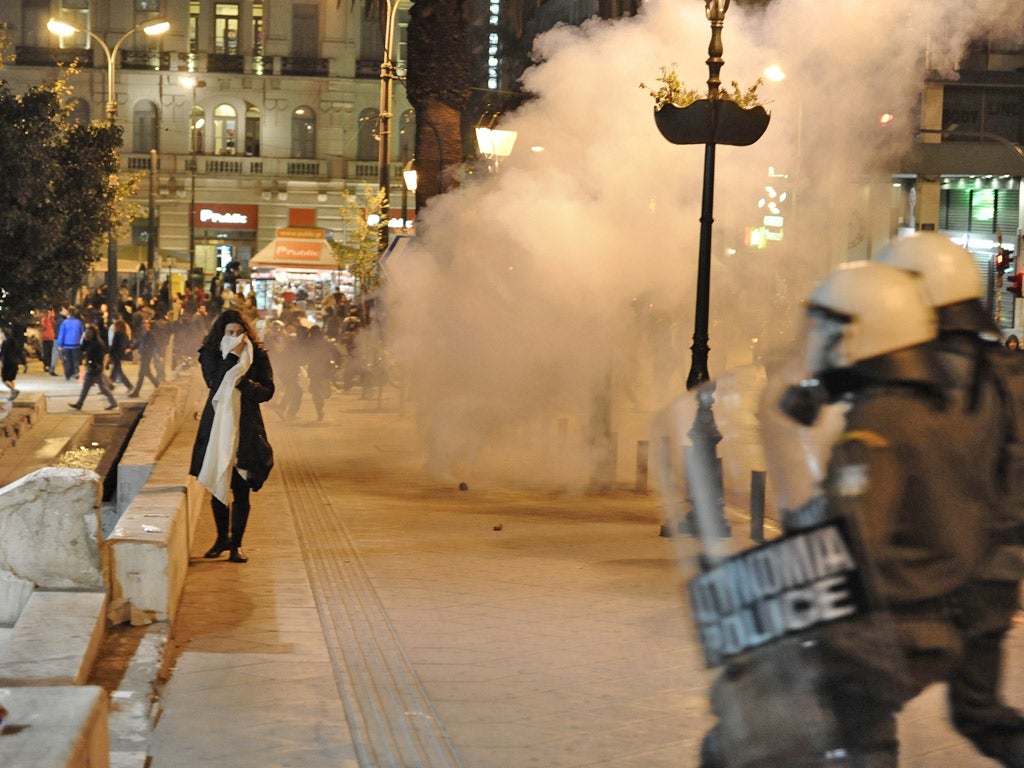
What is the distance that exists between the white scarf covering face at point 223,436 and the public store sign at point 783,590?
5467mm

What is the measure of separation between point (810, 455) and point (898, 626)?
1.41ft

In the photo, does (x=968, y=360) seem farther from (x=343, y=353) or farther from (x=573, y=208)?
(x=343, y=353)

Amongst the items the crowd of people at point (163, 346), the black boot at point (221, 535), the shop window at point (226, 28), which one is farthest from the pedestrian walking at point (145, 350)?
the shop window at point (226, 28)

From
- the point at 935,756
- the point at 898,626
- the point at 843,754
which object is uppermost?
the point at 898,626

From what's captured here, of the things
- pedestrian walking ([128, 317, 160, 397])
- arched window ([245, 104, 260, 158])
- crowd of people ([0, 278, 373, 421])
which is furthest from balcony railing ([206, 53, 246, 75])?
pedestrian walking ([128, 317, 160, 397])

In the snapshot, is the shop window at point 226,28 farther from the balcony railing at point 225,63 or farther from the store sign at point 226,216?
the store sign at point 226,216

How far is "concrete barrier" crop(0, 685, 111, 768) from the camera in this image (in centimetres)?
338

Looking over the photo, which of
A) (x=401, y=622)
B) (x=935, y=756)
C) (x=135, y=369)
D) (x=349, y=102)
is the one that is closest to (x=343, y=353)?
(x=135, y=369)

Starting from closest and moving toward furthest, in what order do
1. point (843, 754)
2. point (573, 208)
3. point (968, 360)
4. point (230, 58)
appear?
1. point (843, 754)
2. point (968, 360)
3. point (573, 208)
4. point (230, 58)

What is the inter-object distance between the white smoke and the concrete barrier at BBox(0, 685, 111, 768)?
29.8 ft

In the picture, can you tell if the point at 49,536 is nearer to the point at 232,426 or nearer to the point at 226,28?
the point at 232,426

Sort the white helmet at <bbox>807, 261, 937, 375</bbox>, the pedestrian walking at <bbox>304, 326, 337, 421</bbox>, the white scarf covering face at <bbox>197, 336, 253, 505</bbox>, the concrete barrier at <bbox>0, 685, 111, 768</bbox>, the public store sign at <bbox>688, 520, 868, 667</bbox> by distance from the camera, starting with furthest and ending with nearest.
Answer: the pedestrian walking at <bbox>304, 326, 337, 421</bbox> < the white scarf covering face at <bbox>197, 336, 253, 505</bbox> < the concrete barrier at <bbox>0, 685, 111, 768</bbox> < the white helmet at <bbox>807, 261, 937, 375</bbox> < the public store sign at <bbox>688, 520, 868, 667</bbox>

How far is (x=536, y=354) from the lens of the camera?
42.3ft

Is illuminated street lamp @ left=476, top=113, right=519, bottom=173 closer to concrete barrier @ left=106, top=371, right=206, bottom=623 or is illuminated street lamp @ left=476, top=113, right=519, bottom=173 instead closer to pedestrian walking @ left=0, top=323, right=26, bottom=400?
concrete barrier @ left=106, top=371, right=206, bottom=623
